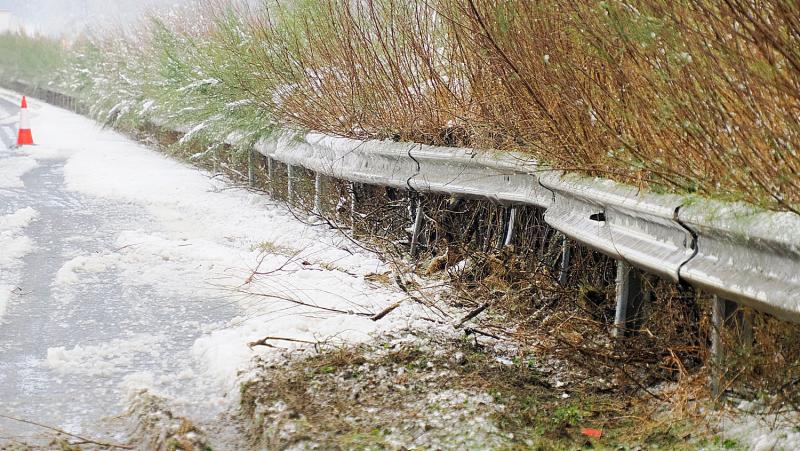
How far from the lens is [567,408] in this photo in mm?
4516

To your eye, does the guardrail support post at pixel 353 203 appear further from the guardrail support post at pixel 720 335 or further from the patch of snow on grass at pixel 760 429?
the patch of snow on grass at pixel 760 429

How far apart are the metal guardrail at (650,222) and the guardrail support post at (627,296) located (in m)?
0.12

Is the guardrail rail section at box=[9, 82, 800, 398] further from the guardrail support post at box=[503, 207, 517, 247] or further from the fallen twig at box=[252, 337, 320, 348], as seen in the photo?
the fallen twig at box=[252, 337, 320, 348]

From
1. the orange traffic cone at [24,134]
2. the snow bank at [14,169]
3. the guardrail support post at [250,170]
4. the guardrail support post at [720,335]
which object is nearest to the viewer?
the guardrail support post at [720,335]

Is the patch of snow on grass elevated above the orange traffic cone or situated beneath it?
elevated above

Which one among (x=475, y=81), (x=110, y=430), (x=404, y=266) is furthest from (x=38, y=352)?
(x=475, y=81)

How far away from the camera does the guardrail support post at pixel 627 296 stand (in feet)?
16.5

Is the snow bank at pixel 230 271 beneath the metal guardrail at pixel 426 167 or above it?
beneath

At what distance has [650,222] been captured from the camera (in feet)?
14.9

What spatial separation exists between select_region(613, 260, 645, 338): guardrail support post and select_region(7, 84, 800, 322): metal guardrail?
0.12 m

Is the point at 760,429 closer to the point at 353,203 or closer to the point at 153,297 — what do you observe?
the point at 153,297

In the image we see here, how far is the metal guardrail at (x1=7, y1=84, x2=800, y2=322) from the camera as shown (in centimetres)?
362

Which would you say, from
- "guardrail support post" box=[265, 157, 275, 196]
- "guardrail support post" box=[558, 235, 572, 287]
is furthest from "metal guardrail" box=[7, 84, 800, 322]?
"guardrail support post" box=[265, 157, 275, 196]

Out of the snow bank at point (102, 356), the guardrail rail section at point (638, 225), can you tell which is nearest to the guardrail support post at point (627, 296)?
the guardrail rail section at point (638, 225)
